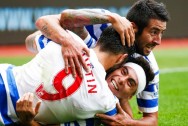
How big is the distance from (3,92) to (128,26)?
1148 mm

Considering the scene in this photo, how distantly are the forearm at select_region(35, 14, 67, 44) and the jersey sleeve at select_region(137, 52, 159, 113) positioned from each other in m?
1.01

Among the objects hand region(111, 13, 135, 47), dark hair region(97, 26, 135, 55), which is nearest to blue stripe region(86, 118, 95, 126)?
dark hair region(97, 26, 135, 55)

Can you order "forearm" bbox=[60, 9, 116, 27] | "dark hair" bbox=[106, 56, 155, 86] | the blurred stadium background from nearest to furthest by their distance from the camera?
"forearm" bbox=[60, 9, 116, 27] < "dark hair" bbox=[106, 56, 155, 86] < the blurred stadium background

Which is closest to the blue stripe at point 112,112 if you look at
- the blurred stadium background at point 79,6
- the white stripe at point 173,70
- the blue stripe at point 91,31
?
the blue stripe at point 91,31

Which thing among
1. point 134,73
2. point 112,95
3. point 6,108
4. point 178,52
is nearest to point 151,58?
point 134,73

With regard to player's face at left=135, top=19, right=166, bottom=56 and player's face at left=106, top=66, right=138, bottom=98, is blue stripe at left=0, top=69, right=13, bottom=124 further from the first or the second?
player's face at left=135, top=19, right=166, bottom=56

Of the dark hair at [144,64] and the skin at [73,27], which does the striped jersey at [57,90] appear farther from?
the dark hair at [144,64]

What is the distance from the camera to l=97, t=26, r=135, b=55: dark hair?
4.57 m

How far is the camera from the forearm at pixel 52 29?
4.63m

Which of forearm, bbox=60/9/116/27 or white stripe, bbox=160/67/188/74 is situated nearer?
forearm, bbox=60/9/116/27

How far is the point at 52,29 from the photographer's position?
4828 millimetres

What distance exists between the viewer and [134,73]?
4.73m

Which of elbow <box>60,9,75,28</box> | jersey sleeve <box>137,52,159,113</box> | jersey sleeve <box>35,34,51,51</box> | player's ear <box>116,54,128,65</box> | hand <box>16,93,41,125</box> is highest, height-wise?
elbow <box>60,9,75,28</box>

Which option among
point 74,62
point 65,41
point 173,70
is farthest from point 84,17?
point 173,70
